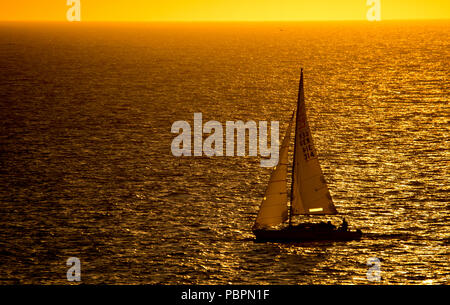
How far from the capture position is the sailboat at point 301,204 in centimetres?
6550

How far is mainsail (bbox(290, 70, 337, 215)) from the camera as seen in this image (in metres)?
65.6

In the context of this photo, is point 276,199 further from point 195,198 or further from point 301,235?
point 195,198

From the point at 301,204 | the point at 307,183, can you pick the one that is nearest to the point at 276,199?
the point at 301,204

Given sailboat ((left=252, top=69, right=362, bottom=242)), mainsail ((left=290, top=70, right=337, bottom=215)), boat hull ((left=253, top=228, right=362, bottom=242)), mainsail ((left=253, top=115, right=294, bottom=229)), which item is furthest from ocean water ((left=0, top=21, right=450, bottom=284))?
mainsail ((left=290, top=70, right=337, bottom=215))

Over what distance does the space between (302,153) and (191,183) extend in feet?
82.8

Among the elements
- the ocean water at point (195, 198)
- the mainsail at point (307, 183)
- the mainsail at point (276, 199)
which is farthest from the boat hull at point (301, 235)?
the mainsail at point (307, 183)

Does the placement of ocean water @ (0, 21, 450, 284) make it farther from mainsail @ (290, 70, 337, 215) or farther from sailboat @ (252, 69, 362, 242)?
mainsail @ (290, 70, 337, 215)

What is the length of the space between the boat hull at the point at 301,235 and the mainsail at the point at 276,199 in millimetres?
890

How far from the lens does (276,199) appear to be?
6556 cm

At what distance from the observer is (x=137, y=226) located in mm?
72625

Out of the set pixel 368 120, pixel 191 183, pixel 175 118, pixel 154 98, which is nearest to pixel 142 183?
pixel 191 183
